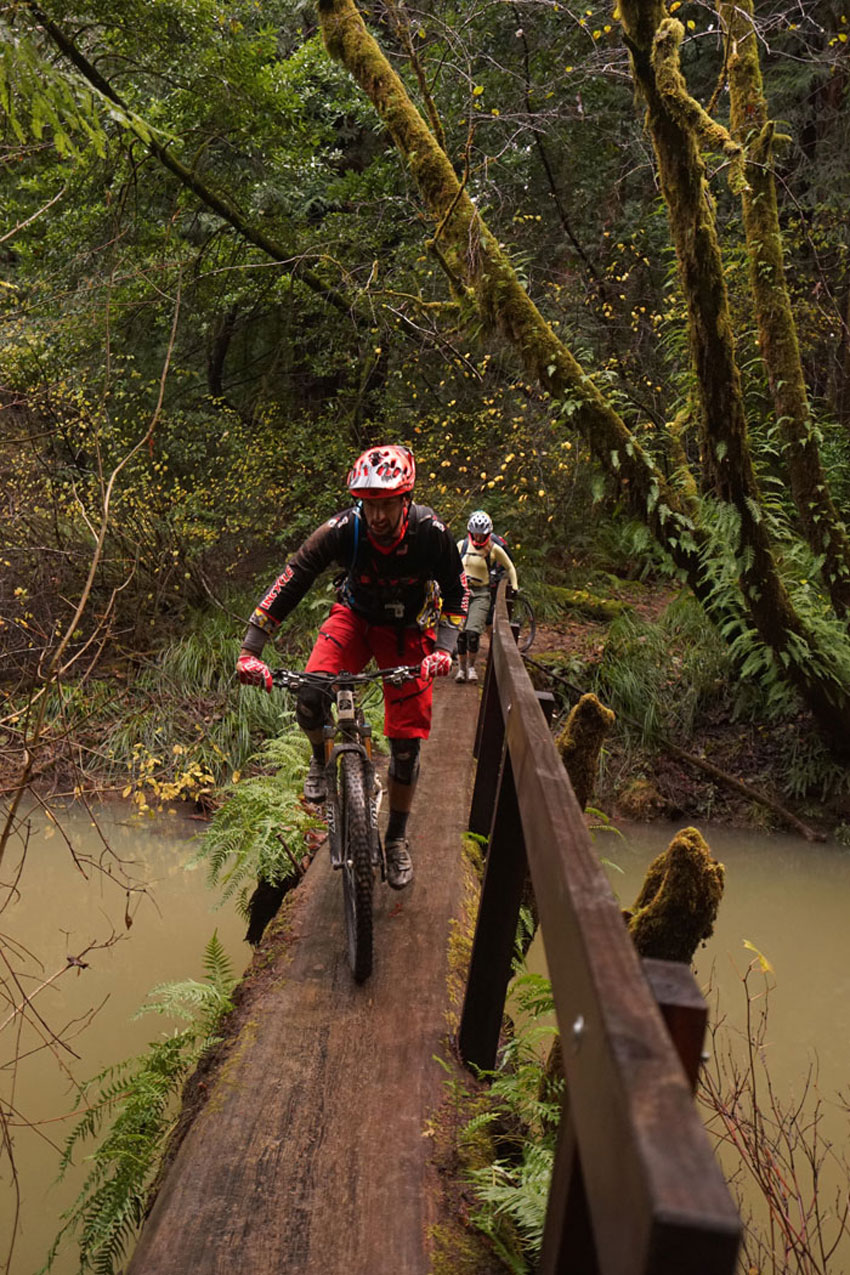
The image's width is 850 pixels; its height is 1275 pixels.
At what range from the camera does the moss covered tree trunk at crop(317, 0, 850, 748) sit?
8.72 meters

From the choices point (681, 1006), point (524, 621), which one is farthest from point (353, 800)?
point (524, 621)

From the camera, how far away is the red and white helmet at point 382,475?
427 cm

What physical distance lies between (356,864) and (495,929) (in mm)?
961

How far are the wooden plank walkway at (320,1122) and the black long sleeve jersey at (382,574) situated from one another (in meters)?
1.47

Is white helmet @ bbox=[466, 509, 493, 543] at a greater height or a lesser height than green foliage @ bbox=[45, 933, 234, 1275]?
greater

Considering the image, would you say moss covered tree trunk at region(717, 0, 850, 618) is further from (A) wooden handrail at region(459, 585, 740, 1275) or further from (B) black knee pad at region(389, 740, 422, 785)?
(A) wooden handrail at region(459, 585, 740, 1275)

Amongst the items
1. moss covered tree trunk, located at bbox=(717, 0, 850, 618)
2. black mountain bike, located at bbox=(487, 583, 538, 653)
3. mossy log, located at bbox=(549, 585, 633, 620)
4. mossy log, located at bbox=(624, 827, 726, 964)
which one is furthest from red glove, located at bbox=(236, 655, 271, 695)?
mossy log, located at bbox=(549, 585, 633, 620)

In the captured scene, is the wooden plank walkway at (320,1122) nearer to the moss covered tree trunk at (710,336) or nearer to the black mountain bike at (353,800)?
the black mountain bike at (353,800)

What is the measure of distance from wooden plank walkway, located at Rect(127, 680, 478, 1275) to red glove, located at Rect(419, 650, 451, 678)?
3.90 feet

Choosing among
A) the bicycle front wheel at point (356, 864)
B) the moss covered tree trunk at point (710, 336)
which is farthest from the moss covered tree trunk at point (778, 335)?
the bicycle front wheel at point (356, 864)

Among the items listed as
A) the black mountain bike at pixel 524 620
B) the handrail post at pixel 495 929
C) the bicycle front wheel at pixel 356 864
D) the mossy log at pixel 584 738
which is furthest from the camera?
the black mountain bike at pixel 524 620

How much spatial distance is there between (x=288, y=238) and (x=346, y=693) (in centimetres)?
1139

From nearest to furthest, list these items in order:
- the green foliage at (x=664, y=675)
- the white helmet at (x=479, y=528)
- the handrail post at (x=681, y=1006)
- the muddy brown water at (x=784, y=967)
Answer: the handrail post at (x=681, y=1006) → the muddy brown water at (x=784, y=967) → the white helmet at (x=479, y=528) → the green foliage at (x=664, y=675)

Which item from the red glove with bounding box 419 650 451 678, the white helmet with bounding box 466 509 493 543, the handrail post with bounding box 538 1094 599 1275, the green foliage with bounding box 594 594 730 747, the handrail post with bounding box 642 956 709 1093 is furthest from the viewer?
the green foliage with bounding box 594 594 730 747
